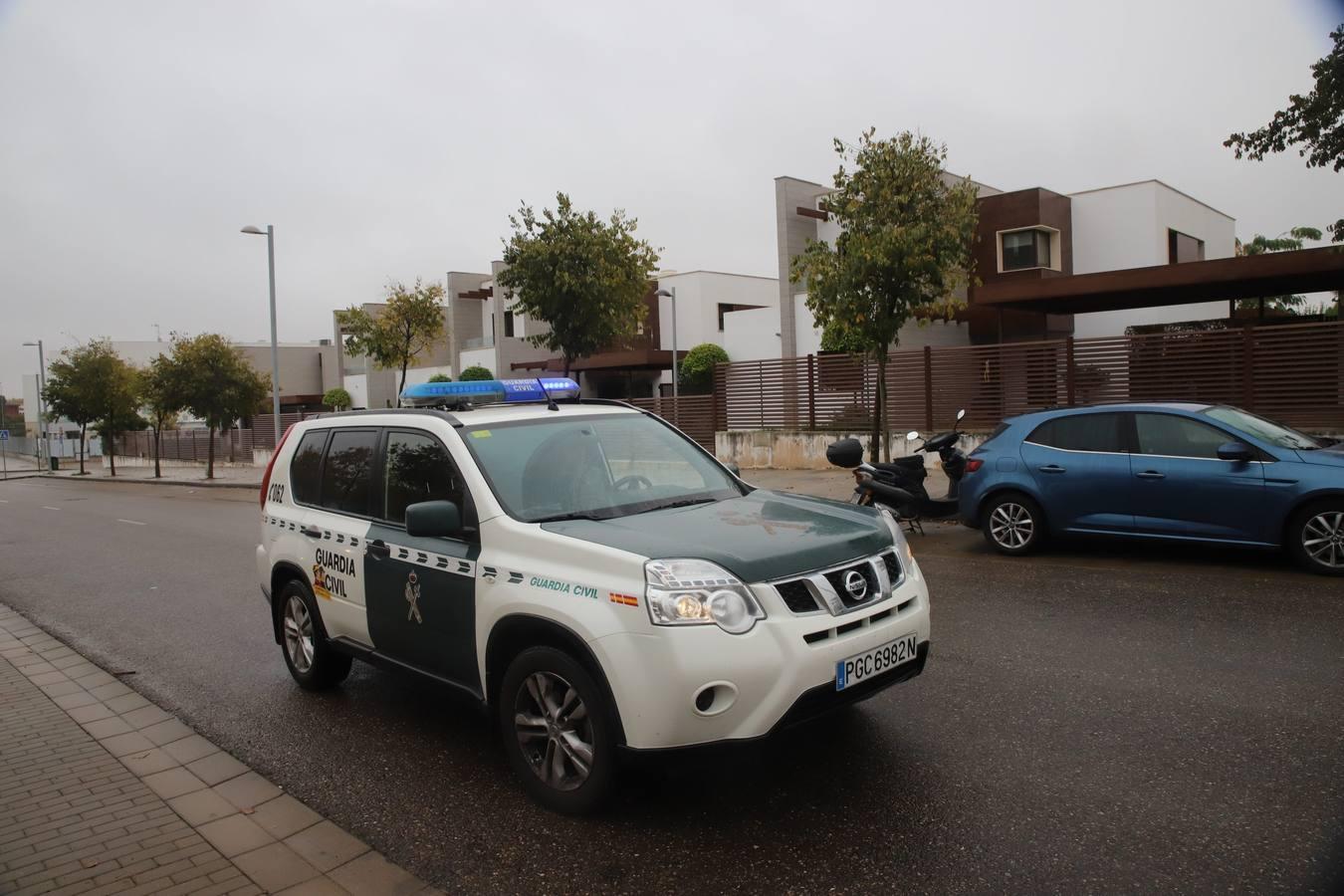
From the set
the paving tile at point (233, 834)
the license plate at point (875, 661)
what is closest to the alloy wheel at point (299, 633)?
the paving tile at point (233, 834)

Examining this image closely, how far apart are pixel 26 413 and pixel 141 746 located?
106924mm

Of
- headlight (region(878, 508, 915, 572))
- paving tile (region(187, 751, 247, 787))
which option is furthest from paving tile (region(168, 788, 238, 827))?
headlight (region(878, 508, 915, 572))

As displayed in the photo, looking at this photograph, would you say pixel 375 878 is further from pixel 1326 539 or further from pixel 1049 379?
pixel 1049 379

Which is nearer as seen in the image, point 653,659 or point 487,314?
point 653,659

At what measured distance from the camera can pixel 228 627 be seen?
7.82 meters

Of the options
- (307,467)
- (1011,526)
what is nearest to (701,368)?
(1011,526)

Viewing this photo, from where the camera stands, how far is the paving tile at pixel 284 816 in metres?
3.91

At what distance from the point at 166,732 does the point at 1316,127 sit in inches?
731

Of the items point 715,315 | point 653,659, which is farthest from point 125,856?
point 715,315

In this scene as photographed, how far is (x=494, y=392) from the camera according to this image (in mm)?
5258

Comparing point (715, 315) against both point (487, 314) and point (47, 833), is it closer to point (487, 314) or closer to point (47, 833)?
point (487, 314)

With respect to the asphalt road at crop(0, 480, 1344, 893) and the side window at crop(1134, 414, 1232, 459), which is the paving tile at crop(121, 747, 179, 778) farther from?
the side window at crop(1134, 414, 1232, 459)

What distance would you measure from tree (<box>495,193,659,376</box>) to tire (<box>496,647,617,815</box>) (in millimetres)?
16095

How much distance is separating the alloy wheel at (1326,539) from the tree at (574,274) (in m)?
14.3
